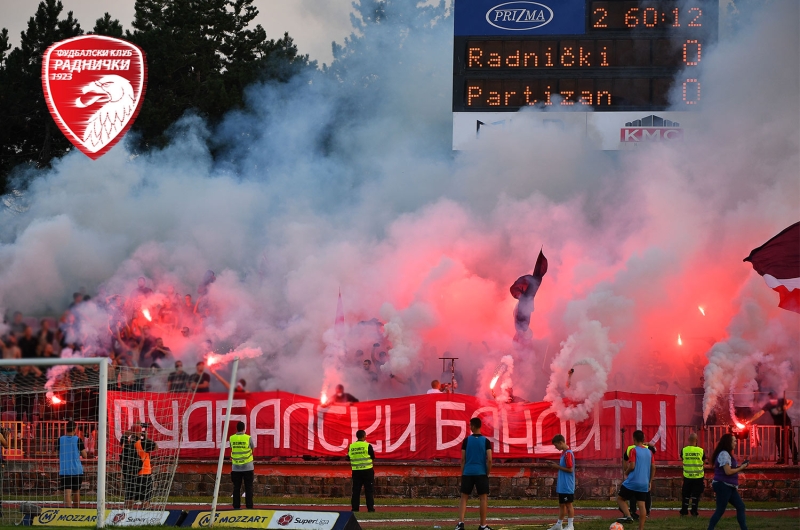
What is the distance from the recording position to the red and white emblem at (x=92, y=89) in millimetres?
28750

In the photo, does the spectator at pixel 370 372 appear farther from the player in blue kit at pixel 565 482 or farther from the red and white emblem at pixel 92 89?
the player in blue kit at pixel 565 482

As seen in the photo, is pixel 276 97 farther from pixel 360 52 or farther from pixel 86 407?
pixel 86 407

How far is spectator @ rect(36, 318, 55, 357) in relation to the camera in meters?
26.1

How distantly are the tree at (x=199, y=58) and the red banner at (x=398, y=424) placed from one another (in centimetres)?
1816

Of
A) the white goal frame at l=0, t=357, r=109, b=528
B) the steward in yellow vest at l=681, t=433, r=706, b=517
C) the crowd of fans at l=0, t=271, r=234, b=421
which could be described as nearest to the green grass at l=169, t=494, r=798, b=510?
the steward in yellow vest at l=681, t=433, r=706, b=517

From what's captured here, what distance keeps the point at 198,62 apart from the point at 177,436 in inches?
914

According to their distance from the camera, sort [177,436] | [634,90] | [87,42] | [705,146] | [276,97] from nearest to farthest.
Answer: [177,436], [634,90], [705,146], [87,42], [276,97]

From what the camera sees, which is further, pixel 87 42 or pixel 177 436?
pixel 87 42

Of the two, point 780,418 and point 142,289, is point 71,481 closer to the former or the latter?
point 142,289

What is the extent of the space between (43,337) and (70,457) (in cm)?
1060

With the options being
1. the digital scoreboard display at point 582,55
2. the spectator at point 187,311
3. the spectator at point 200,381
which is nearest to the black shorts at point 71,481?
the spectator at point 200,381

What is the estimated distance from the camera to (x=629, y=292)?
2631 cm

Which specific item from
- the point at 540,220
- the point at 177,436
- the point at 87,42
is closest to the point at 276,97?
the point at 87,42

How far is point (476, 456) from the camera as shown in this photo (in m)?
13.4
